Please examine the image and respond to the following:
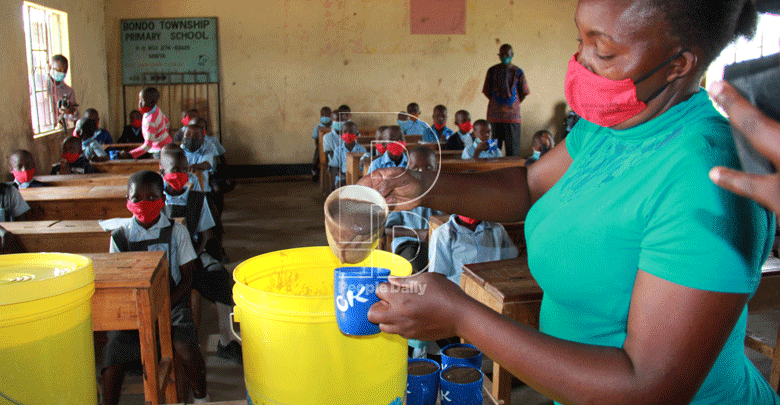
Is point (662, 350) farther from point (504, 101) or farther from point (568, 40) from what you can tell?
point (568, 40)

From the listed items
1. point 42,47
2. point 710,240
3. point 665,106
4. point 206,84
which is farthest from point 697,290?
point 206,84

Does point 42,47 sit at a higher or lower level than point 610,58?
higher

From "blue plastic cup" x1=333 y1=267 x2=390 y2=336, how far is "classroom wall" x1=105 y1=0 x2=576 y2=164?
27.9 feet

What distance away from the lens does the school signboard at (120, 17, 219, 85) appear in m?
9.05

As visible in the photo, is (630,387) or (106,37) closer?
(630,387)

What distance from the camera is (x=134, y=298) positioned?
170 centimetres

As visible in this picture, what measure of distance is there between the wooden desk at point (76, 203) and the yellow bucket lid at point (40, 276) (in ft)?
7.80

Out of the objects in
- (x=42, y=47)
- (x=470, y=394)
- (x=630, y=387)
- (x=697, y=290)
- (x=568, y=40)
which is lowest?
(x=470, y=394)

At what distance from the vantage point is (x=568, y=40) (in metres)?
10.4

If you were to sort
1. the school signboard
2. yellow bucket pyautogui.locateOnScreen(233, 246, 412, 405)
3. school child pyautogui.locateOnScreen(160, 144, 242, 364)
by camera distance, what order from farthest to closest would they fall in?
the school signboard, school child pyautogui.locateOnScreen(160, 144, 242, 364), yellow bucket pyautogui.locateOnScreen(233, 246, 412, 405)

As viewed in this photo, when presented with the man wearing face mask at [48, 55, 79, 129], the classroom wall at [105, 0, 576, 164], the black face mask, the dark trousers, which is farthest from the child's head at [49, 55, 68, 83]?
the dark trousers

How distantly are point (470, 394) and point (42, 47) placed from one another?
7393mm

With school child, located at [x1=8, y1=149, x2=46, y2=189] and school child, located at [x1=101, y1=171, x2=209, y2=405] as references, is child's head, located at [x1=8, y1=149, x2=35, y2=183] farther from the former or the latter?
school child, located at [x1=101, y1=171, x2=209, y2=405]

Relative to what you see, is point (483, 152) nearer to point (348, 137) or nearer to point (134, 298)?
point (348, 137)
